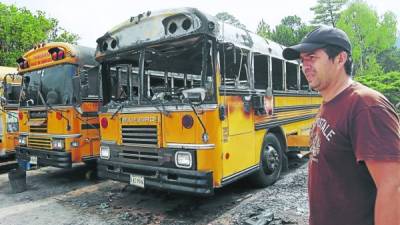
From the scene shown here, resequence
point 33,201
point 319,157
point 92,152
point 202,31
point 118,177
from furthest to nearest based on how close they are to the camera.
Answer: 1. point 92,152
2. point 33,201
3. point 118,177
4. point 202,31
5. point 319,157

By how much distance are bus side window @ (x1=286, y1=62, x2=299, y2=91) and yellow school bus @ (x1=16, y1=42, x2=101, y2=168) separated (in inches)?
143

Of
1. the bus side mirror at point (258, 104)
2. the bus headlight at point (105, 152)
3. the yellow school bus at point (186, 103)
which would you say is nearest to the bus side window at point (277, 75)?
the yellow school bus at point (186, 103)

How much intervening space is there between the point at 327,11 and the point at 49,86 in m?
46.2

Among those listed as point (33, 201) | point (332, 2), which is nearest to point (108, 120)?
point (33, 201)

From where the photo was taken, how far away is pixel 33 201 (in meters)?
5.92

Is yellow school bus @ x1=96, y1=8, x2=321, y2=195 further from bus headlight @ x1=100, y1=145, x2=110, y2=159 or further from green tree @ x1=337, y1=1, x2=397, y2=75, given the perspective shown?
green tree @ x1=337, y1=1, x2=397, y2=75

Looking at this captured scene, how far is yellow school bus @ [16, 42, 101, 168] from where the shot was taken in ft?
21.7

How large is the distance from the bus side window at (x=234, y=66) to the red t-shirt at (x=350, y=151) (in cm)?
281

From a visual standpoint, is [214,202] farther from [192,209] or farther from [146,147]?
[146,147]

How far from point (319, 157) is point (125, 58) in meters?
4.14

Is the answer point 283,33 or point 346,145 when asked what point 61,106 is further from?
point 283,33

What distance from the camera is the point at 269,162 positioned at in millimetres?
5898

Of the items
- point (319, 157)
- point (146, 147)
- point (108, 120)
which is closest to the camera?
point (319, 157)

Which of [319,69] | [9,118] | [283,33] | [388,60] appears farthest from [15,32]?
[388,60]
